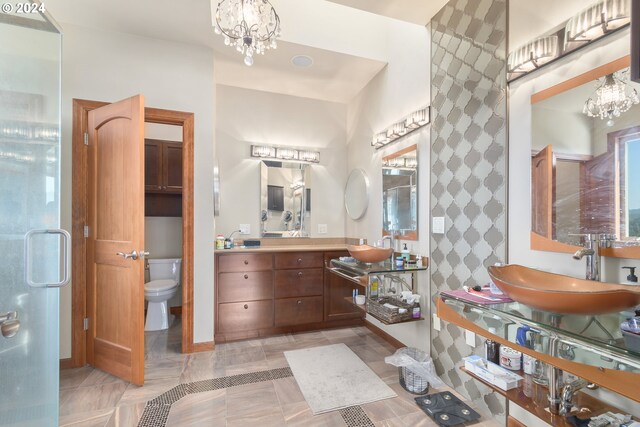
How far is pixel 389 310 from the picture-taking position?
243cm

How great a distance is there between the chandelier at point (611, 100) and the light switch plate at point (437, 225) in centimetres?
112

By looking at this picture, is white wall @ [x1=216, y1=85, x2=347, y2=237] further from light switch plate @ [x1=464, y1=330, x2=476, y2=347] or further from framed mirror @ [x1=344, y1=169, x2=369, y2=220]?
light switch plate @ [x1=464, y1=330, x2=476, y2=347]

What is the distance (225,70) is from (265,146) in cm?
93

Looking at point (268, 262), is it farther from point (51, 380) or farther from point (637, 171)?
point (637, 171)

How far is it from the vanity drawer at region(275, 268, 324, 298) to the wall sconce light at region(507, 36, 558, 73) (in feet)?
8.17

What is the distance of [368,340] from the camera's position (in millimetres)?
3090

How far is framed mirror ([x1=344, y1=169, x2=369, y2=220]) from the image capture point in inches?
136

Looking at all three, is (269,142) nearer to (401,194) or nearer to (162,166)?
(162,166)

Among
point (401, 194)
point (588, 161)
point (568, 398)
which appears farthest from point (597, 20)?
point (401, 194)

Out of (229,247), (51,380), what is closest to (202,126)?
(229,247)

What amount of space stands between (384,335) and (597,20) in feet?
9.41

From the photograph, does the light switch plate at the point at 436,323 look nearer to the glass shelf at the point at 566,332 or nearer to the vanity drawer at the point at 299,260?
the glass shelf at the point at 566,332

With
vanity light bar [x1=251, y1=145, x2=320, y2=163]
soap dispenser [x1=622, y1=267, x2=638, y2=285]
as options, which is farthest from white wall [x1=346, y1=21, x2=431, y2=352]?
soap dispenser [x1=622, y1=267, x2=638, y2=285]

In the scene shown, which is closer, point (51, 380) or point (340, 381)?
point (51, 380)
